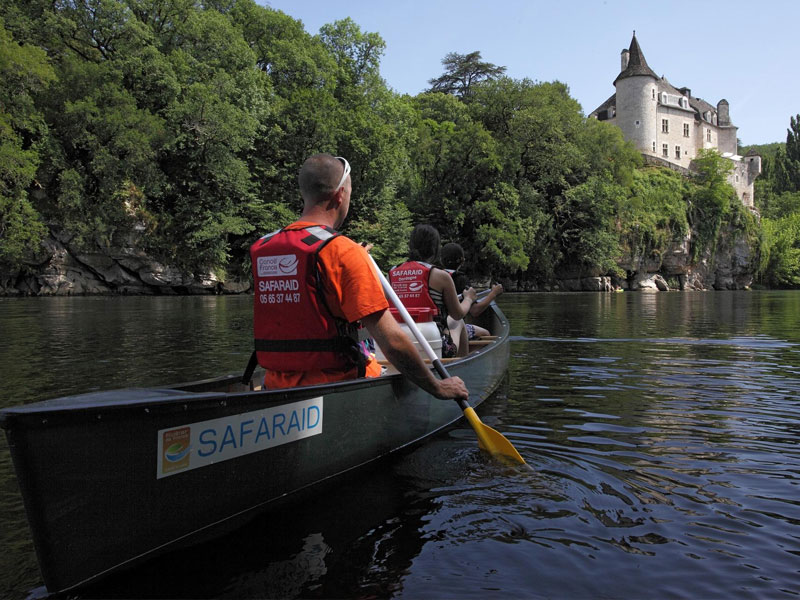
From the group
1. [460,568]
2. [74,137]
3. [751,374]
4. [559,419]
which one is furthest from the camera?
[74,137]

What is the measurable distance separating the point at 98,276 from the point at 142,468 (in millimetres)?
34323

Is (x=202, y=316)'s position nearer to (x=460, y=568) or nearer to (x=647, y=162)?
(x=460, y=568)

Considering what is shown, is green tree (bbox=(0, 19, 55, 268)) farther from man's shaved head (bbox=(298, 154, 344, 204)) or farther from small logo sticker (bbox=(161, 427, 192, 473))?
small logo sticker (bbox=(161, 427, 192, 473))

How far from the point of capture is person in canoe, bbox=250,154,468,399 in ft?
11.4

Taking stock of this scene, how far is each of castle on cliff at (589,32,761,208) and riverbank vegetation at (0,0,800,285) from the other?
23.1 meters

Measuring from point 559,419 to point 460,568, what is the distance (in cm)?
341

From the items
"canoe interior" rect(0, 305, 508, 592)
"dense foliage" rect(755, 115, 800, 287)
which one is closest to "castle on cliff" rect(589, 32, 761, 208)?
"dense foliage" rect(755, 115, 800, 287)

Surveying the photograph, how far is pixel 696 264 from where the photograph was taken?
208 feet

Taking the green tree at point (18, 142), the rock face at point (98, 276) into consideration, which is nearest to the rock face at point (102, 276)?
the rock face at point (98, 276)

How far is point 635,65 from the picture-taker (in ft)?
237

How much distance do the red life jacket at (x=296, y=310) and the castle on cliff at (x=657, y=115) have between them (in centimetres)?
7032

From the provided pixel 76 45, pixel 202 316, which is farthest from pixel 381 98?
pixel 202 316

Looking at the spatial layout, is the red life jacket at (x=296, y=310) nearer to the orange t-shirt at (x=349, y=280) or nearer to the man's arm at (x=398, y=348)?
the orange t-shirt at (x=349, y=280)

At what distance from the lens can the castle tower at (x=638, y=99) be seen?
71.8 meters
